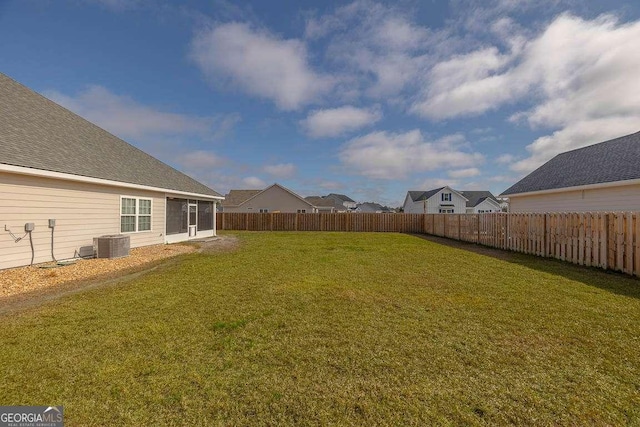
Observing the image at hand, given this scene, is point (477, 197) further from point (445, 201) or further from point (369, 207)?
point (369, 207)

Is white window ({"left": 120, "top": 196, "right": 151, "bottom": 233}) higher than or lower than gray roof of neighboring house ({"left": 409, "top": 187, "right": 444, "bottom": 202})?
lower

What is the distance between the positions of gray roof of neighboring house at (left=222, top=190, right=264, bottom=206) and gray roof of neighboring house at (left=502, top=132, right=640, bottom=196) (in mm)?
31782

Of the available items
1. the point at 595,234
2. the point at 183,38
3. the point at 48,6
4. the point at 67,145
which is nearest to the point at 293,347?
the point at 595,234

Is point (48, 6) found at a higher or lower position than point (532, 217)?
higher

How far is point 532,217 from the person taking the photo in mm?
11344

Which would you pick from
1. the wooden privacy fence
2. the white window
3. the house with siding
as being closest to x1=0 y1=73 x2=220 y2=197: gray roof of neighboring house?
the white window

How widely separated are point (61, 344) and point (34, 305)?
2.42 m

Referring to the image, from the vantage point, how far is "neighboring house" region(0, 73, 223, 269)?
746cm

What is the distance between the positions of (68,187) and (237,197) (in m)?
32.6

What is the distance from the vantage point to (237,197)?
4122cm

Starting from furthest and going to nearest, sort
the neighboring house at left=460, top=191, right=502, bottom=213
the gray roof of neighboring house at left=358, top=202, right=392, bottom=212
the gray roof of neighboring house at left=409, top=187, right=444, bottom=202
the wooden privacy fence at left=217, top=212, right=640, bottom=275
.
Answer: the gray roof of neighboring house at left=358, top=202, right=392, bottom=212 < the neighboring house at left=460, top=191, right=502, bottom=213 < the gray roof of neighboring house at left=409, top=187, right=444, bottom=202 < the wooden privacy fence at left=217, top=212, right=640, bottom=275

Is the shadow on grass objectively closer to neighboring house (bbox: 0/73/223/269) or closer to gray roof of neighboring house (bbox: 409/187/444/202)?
neighboring house (bbox: 0/73/223/269)

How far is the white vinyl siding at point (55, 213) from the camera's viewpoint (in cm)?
727

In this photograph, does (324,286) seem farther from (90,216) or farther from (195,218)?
(195,218)
